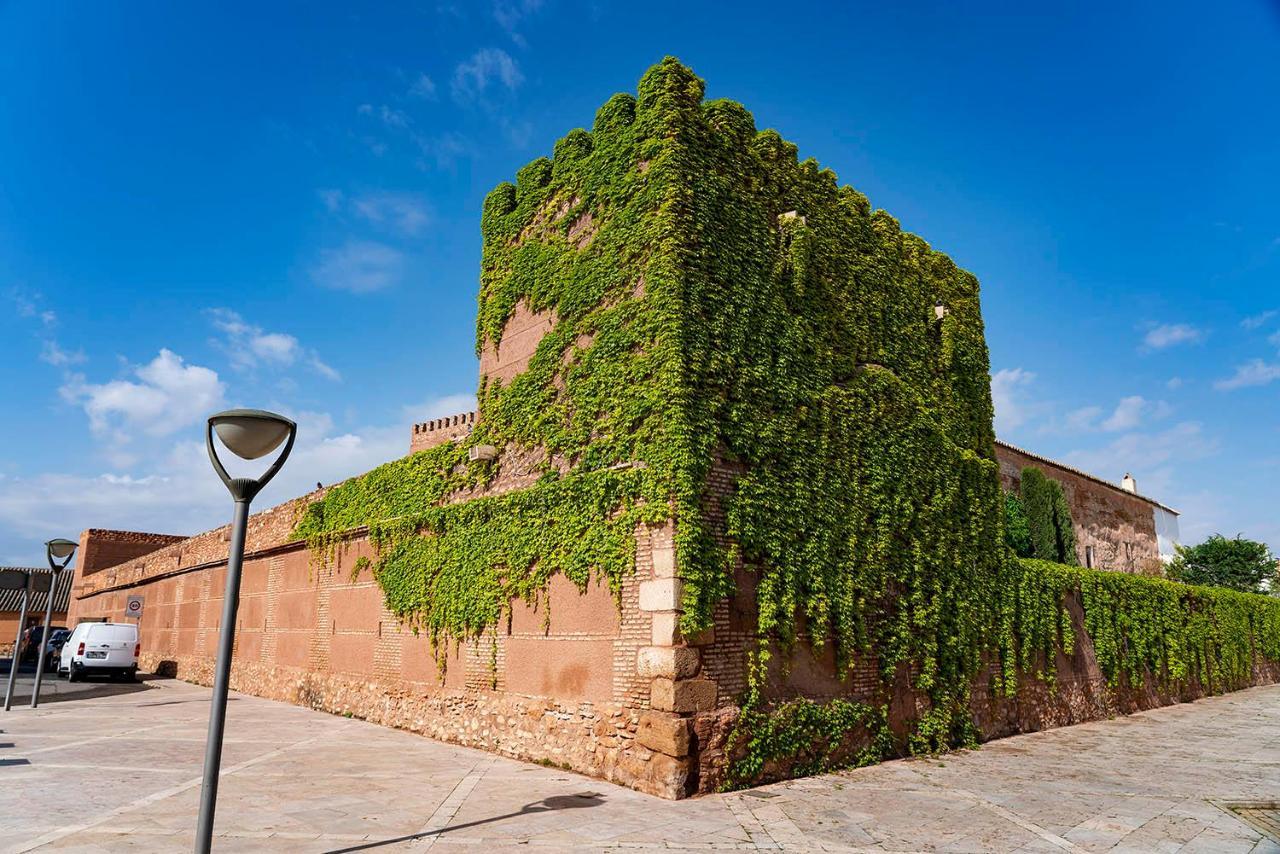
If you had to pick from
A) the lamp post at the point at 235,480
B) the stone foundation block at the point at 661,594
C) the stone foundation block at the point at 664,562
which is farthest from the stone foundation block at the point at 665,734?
the lamp post at the point at 235,480

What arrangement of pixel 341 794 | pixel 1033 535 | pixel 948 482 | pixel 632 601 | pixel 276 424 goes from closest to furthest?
pixel 276 424 < pixel 341 794 < pixel 632 601 < pixel 948 482 < pixel 1033 535

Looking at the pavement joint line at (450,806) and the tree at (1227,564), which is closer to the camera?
the pavement joint line at (450,806)

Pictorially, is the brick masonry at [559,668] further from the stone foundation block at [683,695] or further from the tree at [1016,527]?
the tree at [1016,527]

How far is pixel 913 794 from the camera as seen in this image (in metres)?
8.41

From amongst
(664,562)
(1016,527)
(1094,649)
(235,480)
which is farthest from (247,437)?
(1016,527)

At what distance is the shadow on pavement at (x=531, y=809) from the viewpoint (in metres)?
6.09

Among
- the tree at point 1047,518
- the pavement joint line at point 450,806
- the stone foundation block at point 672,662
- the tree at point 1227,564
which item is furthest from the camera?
the tree at point 1227,564

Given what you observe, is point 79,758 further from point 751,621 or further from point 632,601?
point 751,621

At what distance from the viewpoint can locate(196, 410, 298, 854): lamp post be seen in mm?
5207

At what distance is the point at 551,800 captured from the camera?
25.4 ft

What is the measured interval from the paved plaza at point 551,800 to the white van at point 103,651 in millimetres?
11897

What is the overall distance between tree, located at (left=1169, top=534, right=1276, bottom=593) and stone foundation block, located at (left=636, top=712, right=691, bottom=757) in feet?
125

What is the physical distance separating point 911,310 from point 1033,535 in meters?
17.2

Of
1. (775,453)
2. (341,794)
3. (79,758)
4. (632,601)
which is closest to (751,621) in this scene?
(632,601)
